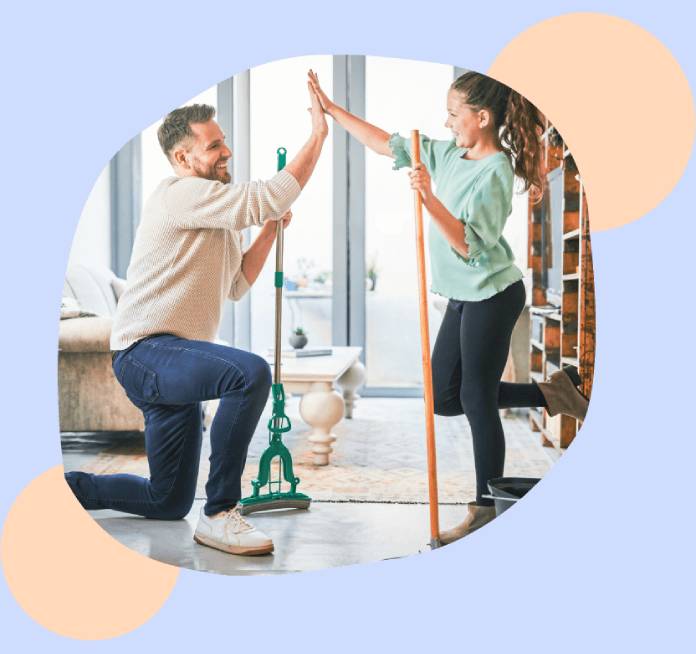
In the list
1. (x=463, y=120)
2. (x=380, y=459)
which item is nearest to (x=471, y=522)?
(x=380, y=459)

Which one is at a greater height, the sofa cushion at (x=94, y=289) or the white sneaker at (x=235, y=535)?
the sofa cushion at (x=94, y=289)

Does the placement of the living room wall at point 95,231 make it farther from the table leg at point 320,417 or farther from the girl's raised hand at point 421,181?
the girl's raised hand at point 421,181

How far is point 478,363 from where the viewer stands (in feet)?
6.38

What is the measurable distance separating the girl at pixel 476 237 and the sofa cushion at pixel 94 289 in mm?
579

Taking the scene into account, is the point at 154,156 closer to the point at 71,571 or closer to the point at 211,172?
the point at 211,172

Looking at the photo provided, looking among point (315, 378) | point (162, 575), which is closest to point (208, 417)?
point (315, 378)

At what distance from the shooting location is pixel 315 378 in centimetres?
193

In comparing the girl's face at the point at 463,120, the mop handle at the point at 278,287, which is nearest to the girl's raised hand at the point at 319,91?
the mop handle at the point at 278,287

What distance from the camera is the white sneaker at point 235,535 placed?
1905 millimetres

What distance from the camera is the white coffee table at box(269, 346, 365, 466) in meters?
1.92

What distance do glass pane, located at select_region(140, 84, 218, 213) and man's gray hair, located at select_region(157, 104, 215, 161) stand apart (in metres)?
0.01

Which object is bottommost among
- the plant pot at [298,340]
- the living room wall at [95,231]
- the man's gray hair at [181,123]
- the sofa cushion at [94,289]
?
the plant pot at [298,340]

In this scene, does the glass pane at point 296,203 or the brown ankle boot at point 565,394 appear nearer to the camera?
the glass pane at point 296,203

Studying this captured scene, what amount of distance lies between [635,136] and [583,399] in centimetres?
58
